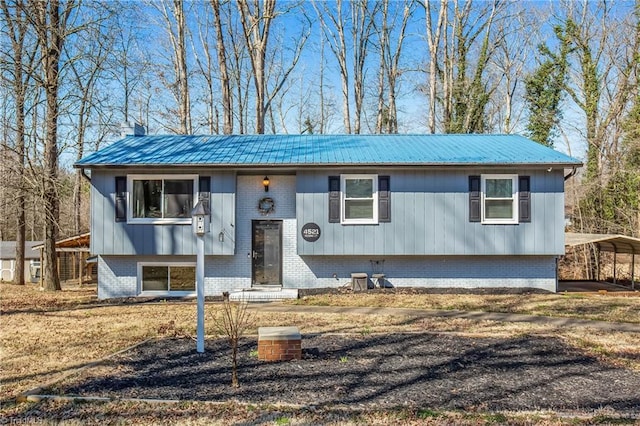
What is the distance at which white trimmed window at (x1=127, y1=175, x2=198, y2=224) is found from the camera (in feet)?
46.9

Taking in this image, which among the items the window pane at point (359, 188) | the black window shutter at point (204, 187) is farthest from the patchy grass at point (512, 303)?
the black window shutter at point (204, 187)

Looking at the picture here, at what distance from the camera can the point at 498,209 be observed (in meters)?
14.4

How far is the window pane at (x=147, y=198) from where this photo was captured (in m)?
14.3

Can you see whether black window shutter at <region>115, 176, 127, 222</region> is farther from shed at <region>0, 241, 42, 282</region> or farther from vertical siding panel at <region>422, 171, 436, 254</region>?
shed at <region>0, 241, 42, 282</region>

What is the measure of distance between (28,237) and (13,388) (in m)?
36.8

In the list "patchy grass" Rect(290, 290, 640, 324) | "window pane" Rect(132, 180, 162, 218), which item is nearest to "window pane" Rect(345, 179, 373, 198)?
"patchy grass" Rect(290, 290, 640, 324)

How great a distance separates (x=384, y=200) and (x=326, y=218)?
1.64 metres

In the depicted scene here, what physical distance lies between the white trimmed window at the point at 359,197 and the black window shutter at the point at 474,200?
101 inches

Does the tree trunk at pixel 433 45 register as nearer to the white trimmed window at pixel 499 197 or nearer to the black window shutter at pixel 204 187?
the white trimmed window at pixel 499 197

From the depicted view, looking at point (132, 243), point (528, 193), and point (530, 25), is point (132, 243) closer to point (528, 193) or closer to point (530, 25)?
point (528, 193)

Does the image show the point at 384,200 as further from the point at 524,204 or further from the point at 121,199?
the point at 121,199

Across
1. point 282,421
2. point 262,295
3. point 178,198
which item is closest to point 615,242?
→ point 262,295

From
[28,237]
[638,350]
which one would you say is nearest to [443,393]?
[638,350]

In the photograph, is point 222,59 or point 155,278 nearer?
point 155,278
